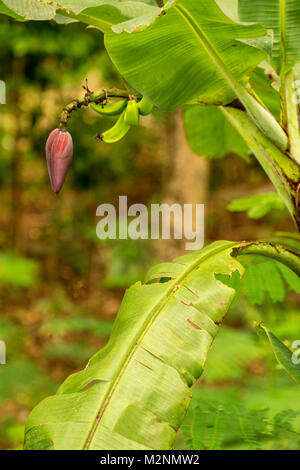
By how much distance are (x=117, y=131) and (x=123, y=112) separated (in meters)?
0.04

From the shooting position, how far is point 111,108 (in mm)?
1128

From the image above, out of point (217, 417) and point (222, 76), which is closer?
point (222, 76)

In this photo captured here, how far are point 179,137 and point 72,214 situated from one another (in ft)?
11.5

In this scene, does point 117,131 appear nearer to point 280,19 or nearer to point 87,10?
point 87,10

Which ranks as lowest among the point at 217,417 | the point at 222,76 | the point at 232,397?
the point at 232,397

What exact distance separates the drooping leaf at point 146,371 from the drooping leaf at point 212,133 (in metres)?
0.81

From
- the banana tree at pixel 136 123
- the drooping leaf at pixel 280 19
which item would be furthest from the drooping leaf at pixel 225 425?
the drooping leaf at pixel 280 19

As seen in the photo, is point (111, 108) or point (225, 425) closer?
point (111, 108)

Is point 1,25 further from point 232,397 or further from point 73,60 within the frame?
point 232,397

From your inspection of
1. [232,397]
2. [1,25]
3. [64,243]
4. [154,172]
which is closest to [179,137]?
[232,397]

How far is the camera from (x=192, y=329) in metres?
0.96

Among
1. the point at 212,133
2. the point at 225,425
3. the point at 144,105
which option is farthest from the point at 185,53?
the point at 225,425

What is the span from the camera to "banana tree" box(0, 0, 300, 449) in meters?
0.87

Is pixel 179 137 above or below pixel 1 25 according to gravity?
below
